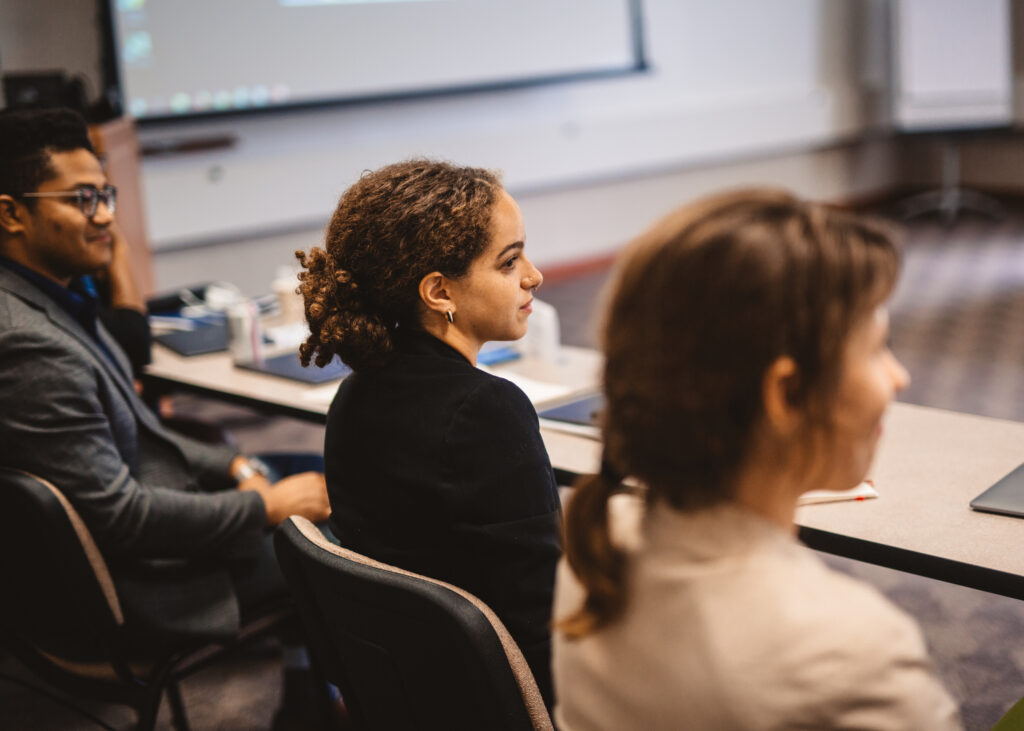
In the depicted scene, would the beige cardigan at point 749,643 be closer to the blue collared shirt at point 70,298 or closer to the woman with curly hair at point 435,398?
the woman with curly hair at point 435,398

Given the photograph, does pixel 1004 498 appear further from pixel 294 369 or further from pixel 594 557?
pixel 294 369

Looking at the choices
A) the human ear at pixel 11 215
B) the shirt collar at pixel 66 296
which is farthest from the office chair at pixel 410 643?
the human ear at pixel 11 215

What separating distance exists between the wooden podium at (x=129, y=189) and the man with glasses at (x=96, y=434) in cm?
187

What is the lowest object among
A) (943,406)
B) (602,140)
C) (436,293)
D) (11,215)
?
(943,406)

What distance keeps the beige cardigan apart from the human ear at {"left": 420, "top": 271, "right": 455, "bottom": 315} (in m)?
0.69

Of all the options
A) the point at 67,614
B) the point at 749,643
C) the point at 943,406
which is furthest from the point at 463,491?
the point at 943,406

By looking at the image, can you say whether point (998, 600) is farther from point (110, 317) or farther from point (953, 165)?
point (953, 165)

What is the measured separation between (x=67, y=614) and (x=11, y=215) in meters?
0.74

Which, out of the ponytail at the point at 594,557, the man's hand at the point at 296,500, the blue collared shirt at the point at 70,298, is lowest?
the man's hand at the point at 296,500

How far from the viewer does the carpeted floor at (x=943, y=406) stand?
2262 mm

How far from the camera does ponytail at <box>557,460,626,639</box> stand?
2.58 feet

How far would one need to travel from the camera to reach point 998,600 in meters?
2.60

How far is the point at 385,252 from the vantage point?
1.41 metres

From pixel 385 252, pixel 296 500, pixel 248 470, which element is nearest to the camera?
pixel 385 252
